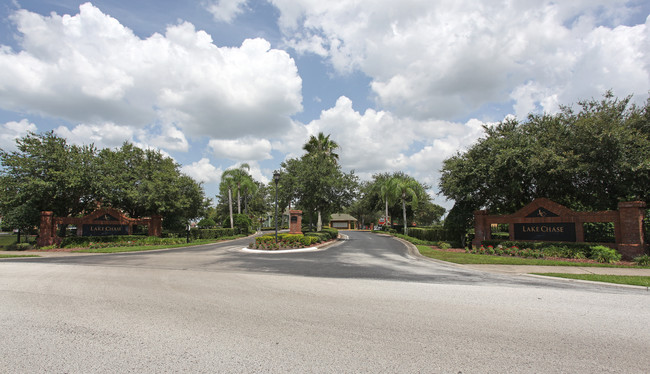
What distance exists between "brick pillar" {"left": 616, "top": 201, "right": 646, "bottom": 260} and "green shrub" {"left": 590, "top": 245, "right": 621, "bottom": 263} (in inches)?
16.1

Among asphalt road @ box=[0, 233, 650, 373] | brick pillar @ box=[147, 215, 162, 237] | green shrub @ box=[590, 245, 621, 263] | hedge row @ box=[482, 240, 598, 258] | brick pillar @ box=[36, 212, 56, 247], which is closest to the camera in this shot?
asphalt road @ box=[0, 233, 650, 373]

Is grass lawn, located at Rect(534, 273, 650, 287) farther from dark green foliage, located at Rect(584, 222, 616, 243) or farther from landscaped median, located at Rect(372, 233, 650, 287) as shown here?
dark green foliage, located at Rect(584, 222, 616, 243)

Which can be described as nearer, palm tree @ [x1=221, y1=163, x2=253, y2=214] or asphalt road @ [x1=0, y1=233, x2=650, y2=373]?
asphalt road @ [x1=0, y1=233, x2=650, y2=373]

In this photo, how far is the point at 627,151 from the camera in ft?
50.4

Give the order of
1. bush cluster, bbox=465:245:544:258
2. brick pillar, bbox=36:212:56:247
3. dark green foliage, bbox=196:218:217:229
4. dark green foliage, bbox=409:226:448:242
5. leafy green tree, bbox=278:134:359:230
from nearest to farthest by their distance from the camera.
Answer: bush cluster, bbox=465:245:544:258, brick pillar, bbox=36:212:56:247, dark green foliage, bbox=409:226:448:242, leafy green tree, bbox=278:134:359:230, dark green foliage, bbox=196:218:217:229

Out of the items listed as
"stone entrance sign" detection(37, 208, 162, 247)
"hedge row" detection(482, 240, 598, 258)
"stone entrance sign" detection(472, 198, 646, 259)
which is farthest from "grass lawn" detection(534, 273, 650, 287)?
"stone entrance sign" detection(37, 208, 162, 247)

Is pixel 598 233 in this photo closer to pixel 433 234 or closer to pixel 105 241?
pixel 433 234

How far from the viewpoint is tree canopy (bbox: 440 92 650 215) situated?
1551 centimetres

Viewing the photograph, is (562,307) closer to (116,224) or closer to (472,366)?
(472,366)

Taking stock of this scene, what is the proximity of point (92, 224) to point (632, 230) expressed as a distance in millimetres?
33618

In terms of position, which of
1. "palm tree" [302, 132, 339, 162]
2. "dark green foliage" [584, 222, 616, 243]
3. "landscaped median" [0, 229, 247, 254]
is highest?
"palm tree" [302, 132, 339, 162]

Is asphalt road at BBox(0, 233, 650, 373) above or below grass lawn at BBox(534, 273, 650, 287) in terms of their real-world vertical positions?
above

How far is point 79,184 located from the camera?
2439 centimetres

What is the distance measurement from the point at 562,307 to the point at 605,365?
9.97ft
